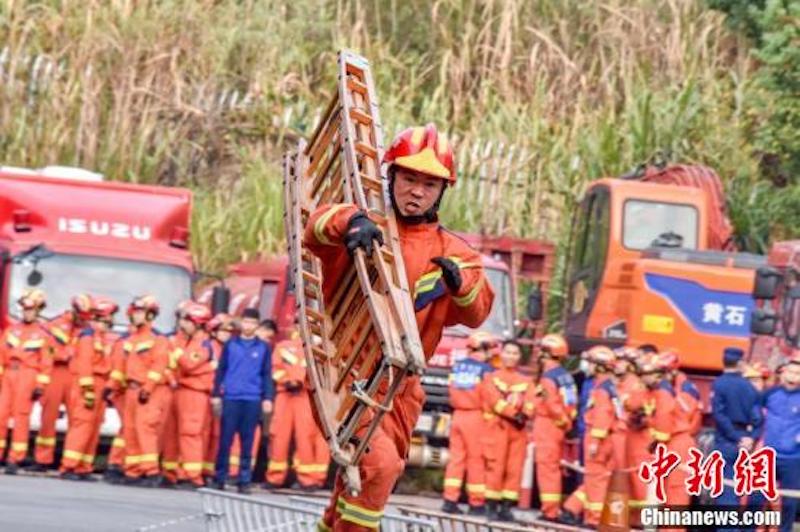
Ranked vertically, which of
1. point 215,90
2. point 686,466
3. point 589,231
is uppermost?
point 215,90

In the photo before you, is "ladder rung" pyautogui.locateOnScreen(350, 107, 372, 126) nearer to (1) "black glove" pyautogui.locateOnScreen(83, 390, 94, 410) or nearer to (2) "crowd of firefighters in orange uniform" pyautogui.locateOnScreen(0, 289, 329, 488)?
(2) "crowd of firefighters in orange uniform" pyautogui.locateOnScreen(0, 289, 329, 488)

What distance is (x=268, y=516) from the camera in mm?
13094

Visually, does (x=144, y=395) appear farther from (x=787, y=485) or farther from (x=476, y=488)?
(x=787, y=485)

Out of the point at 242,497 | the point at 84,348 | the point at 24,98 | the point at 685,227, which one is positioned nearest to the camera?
the point at 242,497

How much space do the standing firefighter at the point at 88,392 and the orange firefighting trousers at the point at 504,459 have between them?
3873mm

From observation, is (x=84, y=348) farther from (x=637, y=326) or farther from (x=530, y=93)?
(x=530, y=93)

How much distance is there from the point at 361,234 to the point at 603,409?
38.8 feet

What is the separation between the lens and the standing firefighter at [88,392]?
23172mm

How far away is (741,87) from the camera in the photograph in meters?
35.7

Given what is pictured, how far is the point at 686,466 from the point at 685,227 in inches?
298

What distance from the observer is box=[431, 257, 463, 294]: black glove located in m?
10.3

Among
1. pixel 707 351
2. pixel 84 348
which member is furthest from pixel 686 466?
pixel 84 348

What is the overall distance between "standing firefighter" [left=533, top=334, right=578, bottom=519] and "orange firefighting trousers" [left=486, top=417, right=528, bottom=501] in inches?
9.6

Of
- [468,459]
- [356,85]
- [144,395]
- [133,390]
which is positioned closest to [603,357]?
[468,459]
